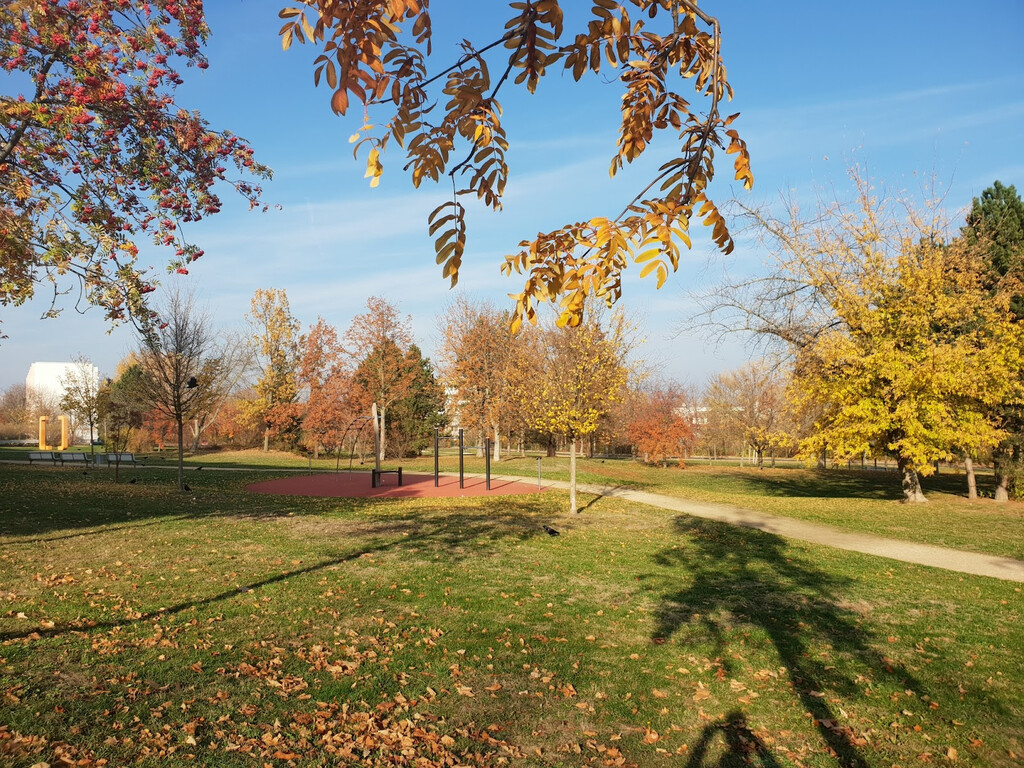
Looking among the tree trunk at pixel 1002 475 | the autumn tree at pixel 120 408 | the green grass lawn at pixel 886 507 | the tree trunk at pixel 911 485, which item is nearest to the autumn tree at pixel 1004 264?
the tree trunk at pixel 1002 475

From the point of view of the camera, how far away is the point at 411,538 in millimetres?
11250

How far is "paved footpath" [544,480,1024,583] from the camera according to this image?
9.51 m

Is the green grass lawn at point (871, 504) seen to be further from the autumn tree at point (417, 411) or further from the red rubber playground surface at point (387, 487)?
the autumn tree at point (417, 411)

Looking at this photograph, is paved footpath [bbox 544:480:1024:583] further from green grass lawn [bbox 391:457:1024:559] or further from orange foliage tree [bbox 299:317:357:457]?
orange foliage tree [bbox 299:317:357:457]

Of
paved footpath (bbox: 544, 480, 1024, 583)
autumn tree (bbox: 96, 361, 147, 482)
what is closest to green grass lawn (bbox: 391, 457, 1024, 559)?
paved footpath (bbox: 544, 480, 1024, 583)

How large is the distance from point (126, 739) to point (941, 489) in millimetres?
25248

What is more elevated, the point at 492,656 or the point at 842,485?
the point at 492,656

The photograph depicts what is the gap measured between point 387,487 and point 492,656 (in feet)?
56.3

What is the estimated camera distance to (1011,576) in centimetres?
883

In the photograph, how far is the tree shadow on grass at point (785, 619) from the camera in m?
4.43

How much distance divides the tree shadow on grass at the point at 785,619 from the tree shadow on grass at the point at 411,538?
3239 mm

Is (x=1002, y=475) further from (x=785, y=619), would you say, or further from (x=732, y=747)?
(x=732, y=747)

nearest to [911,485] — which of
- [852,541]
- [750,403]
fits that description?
[852,541]

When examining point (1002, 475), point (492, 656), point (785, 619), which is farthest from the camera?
point (1002, 475)
